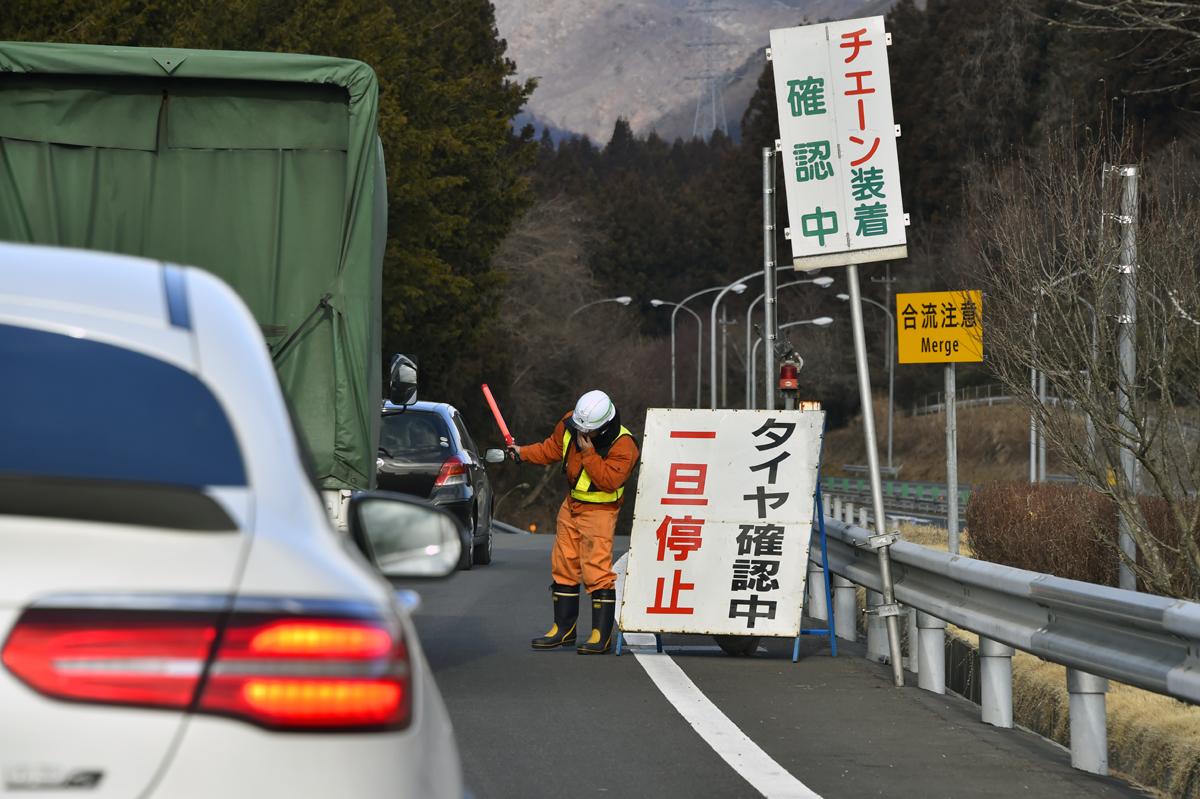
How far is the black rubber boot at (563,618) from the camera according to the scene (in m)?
12.7

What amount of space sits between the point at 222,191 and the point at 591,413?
295 centimetres

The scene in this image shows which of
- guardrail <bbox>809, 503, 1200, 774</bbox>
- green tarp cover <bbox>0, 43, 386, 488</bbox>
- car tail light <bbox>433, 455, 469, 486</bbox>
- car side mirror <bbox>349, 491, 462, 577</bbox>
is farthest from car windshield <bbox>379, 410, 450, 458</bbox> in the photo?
car side mirror <bbox>349, 491, 462, 577</bbox>

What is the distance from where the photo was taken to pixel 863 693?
10.8 m

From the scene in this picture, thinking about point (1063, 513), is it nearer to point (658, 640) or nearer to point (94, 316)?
point (658, 640)

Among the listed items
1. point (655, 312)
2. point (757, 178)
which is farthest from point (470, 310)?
point (655, 312)

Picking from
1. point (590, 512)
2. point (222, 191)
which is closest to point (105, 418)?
point (222, 191)

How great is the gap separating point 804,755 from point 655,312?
446 ft

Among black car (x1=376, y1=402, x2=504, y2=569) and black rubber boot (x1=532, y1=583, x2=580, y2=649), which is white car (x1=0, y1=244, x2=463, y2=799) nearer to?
black rubber boot (x1=532, y1=583, x2=580, y2=649)

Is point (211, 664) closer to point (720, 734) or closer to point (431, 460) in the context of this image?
point (720, 734)

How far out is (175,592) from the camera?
2736 mm

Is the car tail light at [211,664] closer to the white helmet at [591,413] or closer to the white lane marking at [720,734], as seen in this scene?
the white lane marking at [720,734]

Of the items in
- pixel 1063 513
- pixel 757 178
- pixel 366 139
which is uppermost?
pixel 757 178

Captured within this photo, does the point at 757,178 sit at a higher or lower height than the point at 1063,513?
higher

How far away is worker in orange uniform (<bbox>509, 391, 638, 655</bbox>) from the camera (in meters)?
12.5
